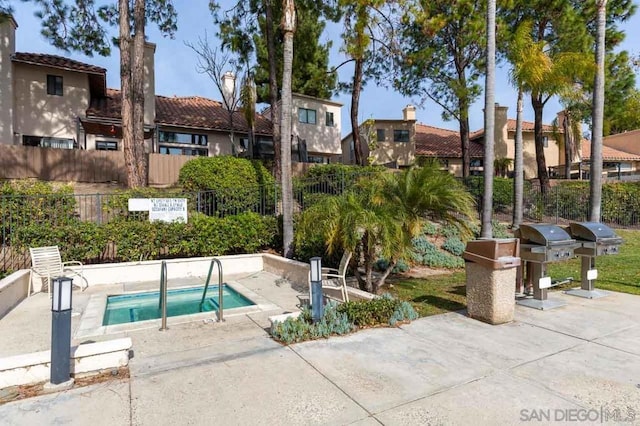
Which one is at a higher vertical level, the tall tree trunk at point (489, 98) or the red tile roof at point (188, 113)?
the red tile roof at point (188, 113)

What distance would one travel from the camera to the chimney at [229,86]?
82.8ft

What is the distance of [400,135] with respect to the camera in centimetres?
3183

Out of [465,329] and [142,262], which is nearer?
[465,329]

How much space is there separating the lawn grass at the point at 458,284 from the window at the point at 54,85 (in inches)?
829

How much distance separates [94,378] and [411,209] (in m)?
5.53

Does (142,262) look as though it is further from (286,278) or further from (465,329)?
(465,329)

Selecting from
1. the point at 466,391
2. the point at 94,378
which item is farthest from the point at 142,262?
the point at 466,391

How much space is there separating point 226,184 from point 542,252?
1011 cm

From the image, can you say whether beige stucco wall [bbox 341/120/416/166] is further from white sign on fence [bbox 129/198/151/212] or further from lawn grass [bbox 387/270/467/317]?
white sign on fence [bbox 129/198/151/212]

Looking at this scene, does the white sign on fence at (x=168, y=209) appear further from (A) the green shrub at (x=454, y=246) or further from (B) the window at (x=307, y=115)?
(B) the window at (x=307, y=115)

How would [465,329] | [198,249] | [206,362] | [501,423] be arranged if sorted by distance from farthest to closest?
[198,249] < [465,329] < [206,362] < [501,423]

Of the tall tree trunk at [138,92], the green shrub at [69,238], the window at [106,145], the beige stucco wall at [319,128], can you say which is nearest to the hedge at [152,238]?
the green shrub at [69,238]

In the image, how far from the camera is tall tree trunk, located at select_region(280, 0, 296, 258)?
1061 cm

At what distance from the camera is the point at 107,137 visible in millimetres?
21922
